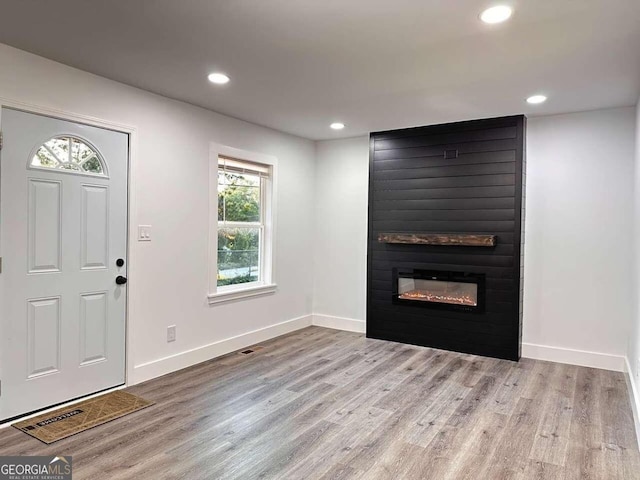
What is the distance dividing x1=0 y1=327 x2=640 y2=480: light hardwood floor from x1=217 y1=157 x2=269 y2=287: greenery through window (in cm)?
102

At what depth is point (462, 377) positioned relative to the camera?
12.5 feet

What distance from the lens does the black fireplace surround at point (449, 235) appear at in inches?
170

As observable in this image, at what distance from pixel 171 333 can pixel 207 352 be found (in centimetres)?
50

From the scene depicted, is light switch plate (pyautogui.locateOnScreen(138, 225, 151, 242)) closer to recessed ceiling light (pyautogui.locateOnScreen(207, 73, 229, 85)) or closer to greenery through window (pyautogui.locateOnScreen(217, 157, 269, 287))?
greenery through window (pyautogui.locateOnScreen(217, 157, 269, 287))

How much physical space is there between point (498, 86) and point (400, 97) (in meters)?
0.78

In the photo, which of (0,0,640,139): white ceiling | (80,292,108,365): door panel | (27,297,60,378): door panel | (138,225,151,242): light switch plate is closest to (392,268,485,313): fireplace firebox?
(0,0,640,139): white ceiling

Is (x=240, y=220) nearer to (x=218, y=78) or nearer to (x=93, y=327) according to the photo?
(x=218, y=78)

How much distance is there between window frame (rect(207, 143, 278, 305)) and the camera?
4242 mm

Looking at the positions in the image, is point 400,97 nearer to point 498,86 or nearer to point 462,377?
point 498,86

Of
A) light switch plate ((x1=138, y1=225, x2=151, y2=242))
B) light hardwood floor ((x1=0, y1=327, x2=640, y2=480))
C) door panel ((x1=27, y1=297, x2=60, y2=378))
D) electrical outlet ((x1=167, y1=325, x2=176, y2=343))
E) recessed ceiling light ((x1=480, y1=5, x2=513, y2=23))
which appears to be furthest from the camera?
electrical outlet ((x1=167, y1=325, x2=176, y2=343))

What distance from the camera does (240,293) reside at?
4.58 metres

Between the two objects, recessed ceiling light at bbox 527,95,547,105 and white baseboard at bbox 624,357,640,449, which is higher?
recessed ceiling light at bbox 527,95,547,105

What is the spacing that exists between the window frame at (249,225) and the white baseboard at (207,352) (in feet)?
1.43

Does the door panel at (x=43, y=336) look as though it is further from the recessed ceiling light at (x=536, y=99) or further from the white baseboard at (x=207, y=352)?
the recessed ceiling light at (x=536, y=99)
